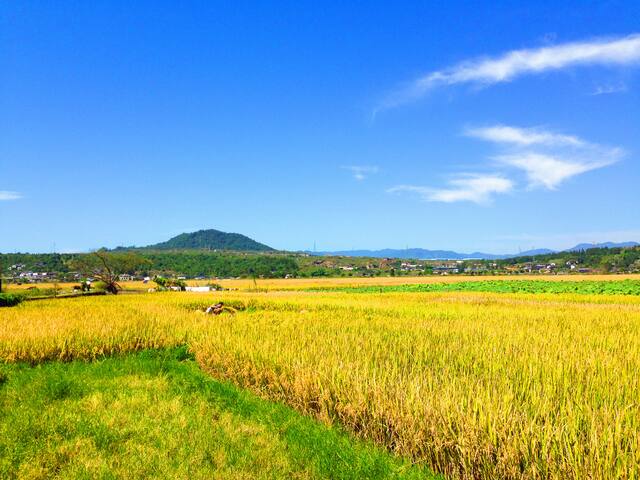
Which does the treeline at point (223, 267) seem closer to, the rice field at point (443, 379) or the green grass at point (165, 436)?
the rice field at point (443, 379)

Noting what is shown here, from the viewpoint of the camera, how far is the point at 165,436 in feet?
20.3

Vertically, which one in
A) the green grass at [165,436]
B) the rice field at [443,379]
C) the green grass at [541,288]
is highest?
the rice field at [443,379]

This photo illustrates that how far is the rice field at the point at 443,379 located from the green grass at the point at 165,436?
0.48 meters

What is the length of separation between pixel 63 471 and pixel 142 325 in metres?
10.6

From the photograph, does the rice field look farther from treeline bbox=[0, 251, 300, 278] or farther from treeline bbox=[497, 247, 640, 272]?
treeline bbox=[497, 247, 640, 272]

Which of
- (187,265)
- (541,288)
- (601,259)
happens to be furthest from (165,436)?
(601,259)

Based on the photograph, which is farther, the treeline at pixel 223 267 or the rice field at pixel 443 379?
the treeline at pixel 223 267

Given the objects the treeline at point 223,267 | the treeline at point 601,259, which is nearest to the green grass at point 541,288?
the treeline at point 601,259

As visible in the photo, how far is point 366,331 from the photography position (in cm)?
1218

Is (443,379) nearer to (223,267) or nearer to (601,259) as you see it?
(223,267)

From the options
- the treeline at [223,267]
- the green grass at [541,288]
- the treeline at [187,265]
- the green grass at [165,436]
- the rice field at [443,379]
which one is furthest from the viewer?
the treeline at [223,267]

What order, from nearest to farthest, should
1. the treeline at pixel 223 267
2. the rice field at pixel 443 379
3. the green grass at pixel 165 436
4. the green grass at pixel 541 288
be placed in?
the rice field at pixel 443 379 → the green grass at pixel 165 436 → the green grass at pixel 541 288 → the treeline at pixel 223 267

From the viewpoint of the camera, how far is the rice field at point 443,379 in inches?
165

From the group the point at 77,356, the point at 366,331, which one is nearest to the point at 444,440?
the point at 366,331
